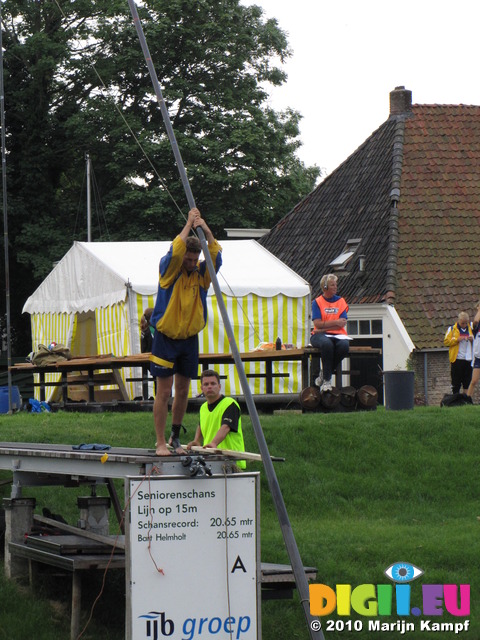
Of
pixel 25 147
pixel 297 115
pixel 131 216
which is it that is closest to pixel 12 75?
pixel 25 147

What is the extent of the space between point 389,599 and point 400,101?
25868 mm

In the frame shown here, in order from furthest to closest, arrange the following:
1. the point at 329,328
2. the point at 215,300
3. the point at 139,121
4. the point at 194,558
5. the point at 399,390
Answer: the point at 139,121
the point at 215,300
the point at 399,390
the point at 329,328
the point at 194,558

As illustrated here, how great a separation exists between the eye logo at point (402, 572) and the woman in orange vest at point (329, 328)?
21.1 feet

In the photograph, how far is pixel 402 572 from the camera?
11375 millimetres

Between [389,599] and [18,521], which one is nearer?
[389,599]

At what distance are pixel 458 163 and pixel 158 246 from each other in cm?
1298

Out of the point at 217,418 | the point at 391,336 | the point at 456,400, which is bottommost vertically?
the point at 456,400

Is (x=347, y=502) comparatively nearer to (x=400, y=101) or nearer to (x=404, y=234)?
(x=404, y=234)

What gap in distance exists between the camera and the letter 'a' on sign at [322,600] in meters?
10.9

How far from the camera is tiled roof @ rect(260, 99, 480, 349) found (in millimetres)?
31656

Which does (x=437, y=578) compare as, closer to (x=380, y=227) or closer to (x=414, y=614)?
(x=414, y=614)

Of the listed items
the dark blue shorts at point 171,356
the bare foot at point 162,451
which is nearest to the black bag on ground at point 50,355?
the dark blue shorts at point 171,356

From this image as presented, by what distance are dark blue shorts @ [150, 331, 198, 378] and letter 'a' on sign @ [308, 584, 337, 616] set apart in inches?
95.5

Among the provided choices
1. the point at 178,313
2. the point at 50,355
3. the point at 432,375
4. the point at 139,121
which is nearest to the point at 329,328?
the point at 50,355
